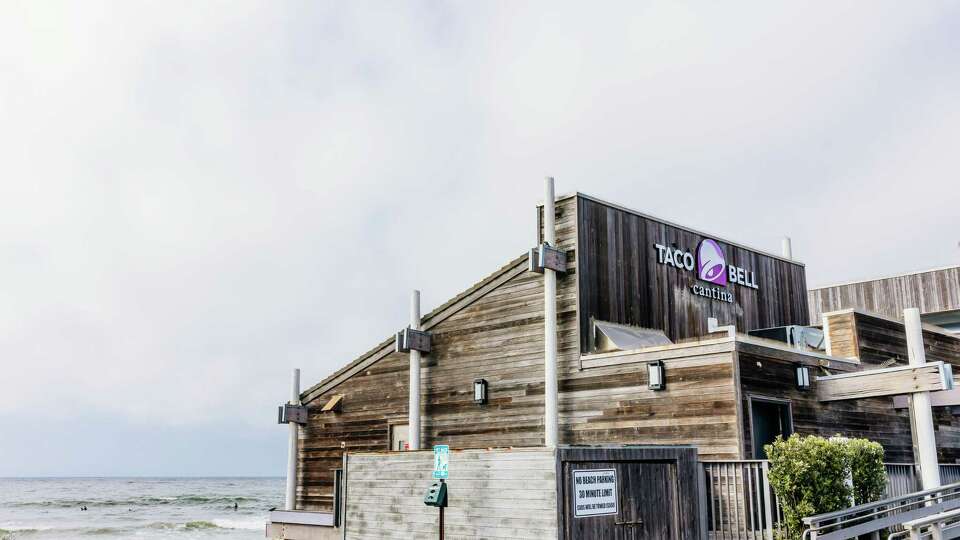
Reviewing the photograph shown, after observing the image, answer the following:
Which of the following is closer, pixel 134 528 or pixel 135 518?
pixel 134 528

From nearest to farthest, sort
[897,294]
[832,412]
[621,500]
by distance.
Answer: [621,500] → [832,412] → [897,294]

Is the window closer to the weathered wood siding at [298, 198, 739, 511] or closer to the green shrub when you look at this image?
the weathered wood siding at [298, 198, 739, 511]

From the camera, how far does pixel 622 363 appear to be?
17766mm

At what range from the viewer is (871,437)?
19.1 meters

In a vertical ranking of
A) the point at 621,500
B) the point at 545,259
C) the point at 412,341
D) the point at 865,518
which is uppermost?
the point at 545,259

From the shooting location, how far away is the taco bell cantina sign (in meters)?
21.4

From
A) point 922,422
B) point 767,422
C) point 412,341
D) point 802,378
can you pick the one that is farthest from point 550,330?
point 922,422

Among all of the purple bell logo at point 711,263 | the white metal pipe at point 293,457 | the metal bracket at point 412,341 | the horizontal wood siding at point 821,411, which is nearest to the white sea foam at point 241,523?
the white metal pipe at point 293,457

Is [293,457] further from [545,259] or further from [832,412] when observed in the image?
[832,412]

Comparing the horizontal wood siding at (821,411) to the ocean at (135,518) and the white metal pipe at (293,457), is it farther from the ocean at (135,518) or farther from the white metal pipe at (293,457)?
the ocean at (135,518)

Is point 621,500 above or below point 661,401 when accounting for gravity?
below

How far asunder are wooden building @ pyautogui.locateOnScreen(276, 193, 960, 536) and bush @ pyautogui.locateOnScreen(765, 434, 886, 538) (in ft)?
7.84

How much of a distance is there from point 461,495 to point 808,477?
512 centimetres

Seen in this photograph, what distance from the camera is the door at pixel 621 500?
11.9 metres
